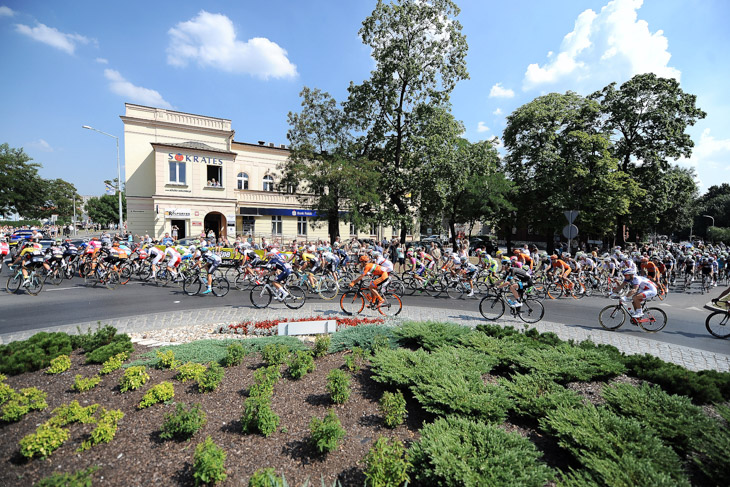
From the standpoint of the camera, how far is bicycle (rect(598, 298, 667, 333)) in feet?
29.6

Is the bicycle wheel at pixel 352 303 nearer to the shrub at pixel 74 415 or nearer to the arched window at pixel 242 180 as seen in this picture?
the shrub at pixel 74 415

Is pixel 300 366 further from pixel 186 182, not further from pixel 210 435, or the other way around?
pixel 186 182

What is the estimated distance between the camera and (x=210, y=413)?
3.96m

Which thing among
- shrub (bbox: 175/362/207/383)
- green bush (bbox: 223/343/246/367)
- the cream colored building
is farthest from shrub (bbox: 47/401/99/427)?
the cream colored building

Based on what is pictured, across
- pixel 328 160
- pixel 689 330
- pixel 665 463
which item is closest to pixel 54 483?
pixel 665 463

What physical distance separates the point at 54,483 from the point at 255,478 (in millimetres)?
1353

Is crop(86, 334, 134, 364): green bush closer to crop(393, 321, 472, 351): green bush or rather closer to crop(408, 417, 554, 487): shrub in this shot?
crop(393, 321, 472, 351): green bush

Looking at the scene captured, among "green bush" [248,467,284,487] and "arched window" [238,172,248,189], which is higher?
"arched window" [238,172,248,189]

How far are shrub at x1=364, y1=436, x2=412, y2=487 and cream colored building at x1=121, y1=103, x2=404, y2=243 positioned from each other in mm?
25948

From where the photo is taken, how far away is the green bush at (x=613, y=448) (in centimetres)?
268

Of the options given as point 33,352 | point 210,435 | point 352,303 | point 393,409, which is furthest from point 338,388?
point 352,303

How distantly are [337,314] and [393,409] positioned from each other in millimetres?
6218

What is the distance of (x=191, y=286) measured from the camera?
43.9 feet

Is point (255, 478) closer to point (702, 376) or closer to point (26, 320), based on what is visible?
point (702, 376)
